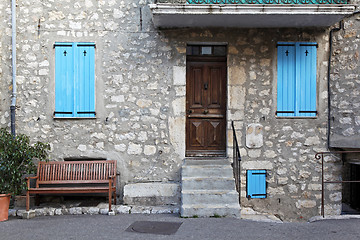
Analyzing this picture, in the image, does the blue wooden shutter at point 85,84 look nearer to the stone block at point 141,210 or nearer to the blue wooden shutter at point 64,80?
the blue wooden shutter at point 64,80

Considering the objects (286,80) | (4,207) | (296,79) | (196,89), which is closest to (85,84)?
(196,89)

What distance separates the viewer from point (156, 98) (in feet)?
22.1

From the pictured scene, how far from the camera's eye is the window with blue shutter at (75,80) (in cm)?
671

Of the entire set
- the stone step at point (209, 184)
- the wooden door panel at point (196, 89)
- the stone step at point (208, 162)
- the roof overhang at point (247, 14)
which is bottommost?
the stone step at point (209, 184)

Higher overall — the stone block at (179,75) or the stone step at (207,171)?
the stone block at (179,75)

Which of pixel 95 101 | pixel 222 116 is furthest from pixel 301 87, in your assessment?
pixel 95 101

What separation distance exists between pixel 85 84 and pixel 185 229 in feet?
11.7

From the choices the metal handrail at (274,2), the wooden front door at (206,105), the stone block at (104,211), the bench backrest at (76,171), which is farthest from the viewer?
the wooden front door at (206,105)

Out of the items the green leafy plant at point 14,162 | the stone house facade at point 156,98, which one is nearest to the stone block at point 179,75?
the stone house facade at point 156,98

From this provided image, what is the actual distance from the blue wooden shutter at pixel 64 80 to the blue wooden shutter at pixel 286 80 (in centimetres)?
415

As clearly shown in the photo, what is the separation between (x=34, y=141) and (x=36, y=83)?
1143mm

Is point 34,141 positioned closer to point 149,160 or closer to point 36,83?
point 36,83

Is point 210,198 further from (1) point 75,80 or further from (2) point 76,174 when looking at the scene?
(1) point 75,80

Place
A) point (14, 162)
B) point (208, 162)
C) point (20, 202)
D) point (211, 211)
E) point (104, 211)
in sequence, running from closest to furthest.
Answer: point (211, 211), point (14, 162), point (104, 211), point (20, 202), point (208, 162)
